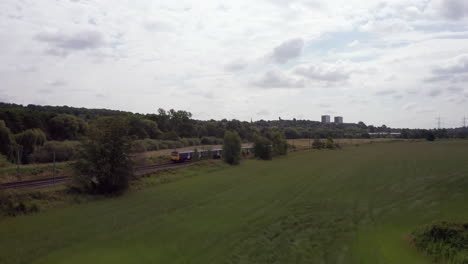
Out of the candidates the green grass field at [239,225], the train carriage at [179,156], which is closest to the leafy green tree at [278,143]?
the train carriage at [179,156]

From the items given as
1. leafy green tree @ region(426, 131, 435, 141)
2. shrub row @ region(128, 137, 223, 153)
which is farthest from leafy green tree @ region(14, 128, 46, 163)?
leafy green tree @ region(426, 131, 435, 141)

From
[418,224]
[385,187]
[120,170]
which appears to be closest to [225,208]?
[120,170]

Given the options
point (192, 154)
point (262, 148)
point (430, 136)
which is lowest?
point (192, 154)

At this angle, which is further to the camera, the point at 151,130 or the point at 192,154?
the point at 151,130

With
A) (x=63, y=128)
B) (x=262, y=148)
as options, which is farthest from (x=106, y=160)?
(x=63, y=128)

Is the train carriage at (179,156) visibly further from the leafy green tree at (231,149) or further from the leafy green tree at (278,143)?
the leafy green tree at (278,143)

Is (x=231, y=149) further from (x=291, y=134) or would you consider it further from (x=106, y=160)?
(x=291, y=134)
